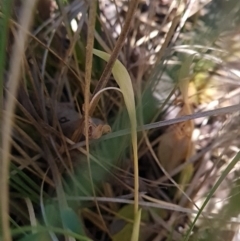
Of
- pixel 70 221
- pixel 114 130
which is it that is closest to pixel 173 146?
pixel 114 130

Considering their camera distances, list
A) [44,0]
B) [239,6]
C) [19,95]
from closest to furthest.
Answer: [239,6] < [19,95] < [44,0]

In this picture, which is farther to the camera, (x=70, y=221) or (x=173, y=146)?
(x=173, y=146)

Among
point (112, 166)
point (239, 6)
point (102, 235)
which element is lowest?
point (102, 235)

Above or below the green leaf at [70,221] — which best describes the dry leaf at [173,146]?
above

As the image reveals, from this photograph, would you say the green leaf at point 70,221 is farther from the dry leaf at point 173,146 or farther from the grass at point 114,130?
the dry leaf at point 173,146

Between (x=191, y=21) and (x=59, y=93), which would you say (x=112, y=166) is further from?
(x=191, y=21)

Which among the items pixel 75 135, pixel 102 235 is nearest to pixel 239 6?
pixel 75 135

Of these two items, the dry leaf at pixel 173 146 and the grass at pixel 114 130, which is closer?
the grass at pixel 114 130

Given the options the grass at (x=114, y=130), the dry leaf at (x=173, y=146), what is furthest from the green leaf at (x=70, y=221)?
the dry leaf at (x=173, y=146)

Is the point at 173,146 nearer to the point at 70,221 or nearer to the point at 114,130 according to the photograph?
the point at 114,130
